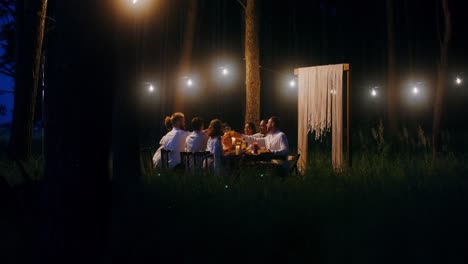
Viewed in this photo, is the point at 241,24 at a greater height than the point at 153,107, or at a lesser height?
greater

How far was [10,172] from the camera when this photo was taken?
25.2ft

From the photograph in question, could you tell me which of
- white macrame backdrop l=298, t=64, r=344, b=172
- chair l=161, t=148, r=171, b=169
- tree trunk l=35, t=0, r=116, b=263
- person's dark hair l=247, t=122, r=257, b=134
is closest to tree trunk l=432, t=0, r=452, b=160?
white macrame backdrop l=298, t=64, r=344, b=172

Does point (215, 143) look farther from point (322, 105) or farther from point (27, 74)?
point (27, 74)

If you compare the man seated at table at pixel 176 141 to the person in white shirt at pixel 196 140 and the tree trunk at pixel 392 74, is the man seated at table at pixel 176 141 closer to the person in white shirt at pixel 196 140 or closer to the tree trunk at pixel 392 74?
the person in white shirt at pixel 196 140

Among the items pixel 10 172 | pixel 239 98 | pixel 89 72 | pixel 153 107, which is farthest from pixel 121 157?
pixel 153 107

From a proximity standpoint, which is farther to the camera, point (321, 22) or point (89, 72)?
point (321, 22)

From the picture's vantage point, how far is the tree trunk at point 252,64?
38.6 feet

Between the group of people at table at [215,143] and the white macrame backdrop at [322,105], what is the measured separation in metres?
0.59

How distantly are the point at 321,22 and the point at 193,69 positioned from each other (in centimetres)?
863

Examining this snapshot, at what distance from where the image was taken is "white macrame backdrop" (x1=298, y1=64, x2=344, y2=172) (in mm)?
8805

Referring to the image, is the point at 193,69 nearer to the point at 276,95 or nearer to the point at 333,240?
the point at 276,95

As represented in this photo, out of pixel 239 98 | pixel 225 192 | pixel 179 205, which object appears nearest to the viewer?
pixel 179 205

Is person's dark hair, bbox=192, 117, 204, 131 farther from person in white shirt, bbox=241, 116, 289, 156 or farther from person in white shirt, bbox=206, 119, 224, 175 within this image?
person in white shirt, bbox=241, 116, 289, 156

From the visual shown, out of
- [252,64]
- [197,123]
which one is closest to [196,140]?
[197,123]
